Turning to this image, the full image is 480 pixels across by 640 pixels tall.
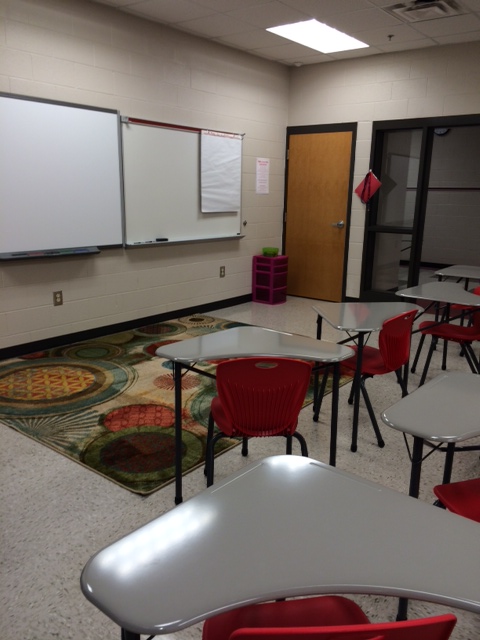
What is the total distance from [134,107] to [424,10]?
8.73 ft

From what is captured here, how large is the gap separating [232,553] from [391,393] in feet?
9.64

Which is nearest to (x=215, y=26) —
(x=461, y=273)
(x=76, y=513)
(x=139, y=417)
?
(x=461, y=273)

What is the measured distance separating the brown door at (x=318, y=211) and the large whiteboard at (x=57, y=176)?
283 cm

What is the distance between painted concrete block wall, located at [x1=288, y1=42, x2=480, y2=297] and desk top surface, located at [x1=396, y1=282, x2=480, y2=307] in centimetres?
255

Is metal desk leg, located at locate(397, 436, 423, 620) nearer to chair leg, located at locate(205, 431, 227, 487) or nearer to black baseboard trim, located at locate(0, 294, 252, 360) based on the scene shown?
chair leg, located at locate(205, 431, 227, 487)

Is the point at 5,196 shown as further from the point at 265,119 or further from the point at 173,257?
the point at 265,119

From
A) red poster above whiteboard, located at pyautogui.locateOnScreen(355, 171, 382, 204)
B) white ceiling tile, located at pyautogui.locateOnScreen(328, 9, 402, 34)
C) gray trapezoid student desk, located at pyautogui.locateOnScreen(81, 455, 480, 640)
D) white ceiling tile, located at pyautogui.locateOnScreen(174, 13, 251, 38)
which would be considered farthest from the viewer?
red poster above whiteboard, located at pyautogui.locateOnScreen(355, 171, 382, 204)

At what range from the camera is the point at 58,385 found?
371 cm

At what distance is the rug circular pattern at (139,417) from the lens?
3.15 meters

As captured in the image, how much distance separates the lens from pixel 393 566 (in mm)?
973

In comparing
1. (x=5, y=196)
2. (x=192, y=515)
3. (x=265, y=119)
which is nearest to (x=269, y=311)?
(x=265, y=119)

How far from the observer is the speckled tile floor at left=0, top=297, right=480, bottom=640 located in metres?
1.73

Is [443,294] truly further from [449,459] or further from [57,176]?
[57,176]

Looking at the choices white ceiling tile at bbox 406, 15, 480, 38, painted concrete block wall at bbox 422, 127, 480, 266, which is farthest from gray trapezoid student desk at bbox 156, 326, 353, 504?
painted concrete block wall at bbox 422, 127, 480, 266
